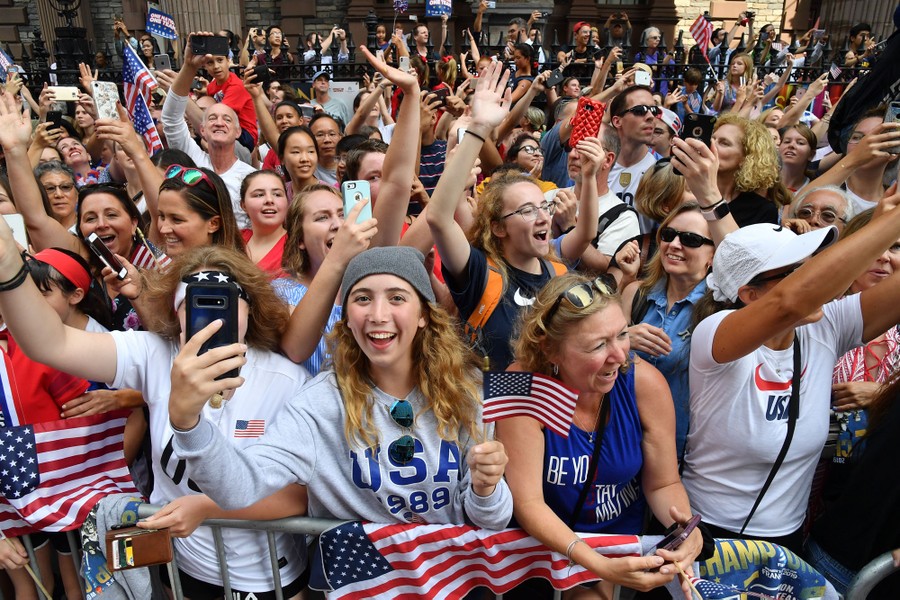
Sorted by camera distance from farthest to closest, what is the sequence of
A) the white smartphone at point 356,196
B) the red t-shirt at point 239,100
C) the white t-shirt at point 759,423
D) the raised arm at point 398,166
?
the red t-shirt at point 239,100 → the raised arm at point 398,166 → the white smartphone at point 356,196 → the white t-shirt at point 759,423

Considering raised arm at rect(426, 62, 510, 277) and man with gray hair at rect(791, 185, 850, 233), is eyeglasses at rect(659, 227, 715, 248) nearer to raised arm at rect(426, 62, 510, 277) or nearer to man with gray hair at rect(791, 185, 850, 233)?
raised arm at rect(426, 62, 510, 277)

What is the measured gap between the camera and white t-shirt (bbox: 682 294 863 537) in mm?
2297

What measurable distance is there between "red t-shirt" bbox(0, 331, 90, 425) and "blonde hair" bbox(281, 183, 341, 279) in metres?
1.15

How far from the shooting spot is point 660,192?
4359mm

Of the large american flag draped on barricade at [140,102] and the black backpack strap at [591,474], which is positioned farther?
the large american flag draped on barricade at [140,102]

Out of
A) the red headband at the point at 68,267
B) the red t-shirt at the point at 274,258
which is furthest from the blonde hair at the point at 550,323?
the red headband at the point at 68,267

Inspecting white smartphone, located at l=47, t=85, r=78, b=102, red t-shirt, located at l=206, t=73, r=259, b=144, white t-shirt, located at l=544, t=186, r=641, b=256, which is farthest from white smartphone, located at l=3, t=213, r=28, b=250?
red t-shirt, located at l=206, t=73, r=259, b=144

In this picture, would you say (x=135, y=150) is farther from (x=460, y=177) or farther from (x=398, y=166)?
(x=460, y=177)

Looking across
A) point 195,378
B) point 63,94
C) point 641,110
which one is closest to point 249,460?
point 195,378

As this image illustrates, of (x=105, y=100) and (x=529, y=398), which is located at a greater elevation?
(x=105, y=100)

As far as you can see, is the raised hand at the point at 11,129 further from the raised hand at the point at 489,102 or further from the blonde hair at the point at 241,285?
the raised hand at the point at 489,102

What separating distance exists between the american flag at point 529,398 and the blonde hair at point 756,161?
9.31 ft

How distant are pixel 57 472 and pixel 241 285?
1.05 m

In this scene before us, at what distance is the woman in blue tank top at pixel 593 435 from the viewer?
88.1 inches
